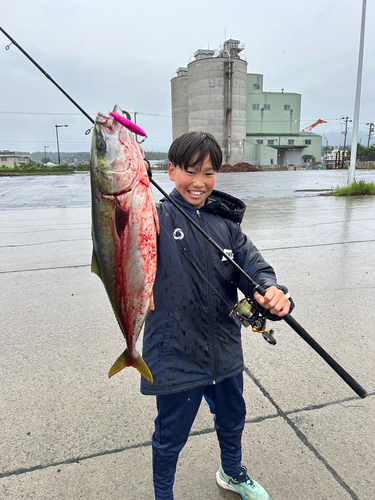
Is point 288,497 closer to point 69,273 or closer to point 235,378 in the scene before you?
point 235,378

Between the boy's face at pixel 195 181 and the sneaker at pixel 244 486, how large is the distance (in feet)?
4.20

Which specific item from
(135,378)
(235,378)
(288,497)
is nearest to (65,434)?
(135,378)

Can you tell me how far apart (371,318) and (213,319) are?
2260 mm

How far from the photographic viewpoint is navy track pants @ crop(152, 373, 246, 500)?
1.55 m

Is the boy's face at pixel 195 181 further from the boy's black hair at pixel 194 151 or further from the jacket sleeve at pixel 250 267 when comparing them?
the jacket sleeve at pixel 250 267

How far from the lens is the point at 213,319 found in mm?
1641

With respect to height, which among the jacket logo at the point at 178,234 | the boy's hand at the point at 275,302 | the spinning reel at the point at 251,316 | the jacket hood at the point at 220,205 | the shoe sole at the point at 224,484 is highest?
the jacket hood at the point at 220,205

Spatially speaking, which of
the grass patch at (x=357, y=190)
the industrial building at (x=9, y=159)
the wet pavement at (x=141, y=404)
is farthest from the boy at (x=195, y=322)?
the industrial building at (x=9, y=159)

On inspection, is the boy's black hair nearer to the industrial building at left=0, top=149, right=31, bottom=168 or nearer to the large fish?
the large fish

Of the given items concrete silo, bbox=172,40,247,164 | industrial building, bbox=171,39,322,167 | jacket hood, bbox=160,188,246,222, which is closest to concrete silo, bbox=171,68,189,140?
industrial building, bbox=171,39,322,167

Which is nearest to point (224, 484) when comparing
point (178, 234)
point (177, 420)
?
point (177, 420)

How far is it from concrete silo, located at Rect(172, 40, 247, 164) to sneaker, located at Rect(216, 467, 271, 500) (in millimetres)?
48222

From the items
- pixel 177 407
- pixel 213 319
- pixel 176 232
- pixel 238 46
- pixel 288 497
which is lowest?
pixel 288 497

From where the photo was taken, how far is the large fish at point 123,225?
1191 millimetres
